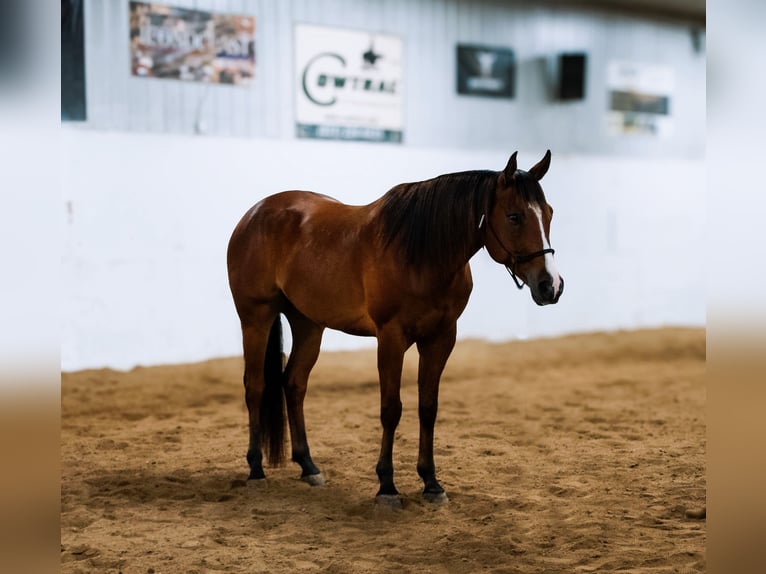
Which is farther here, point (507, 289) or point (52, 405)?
point (507, 289)

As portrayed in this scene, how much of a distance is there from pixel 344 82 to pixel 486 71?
181 centimetres

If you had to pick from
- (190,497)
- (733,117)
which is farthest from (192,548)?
(733,117)

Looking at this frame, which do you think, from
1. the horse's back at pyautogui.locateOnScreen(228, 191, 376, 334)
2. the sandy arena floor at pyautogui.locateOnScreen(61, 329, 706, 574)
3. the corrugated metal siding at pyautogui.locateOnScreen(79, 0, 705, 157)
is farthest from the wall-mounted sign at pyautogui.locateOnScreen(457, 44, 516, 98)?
the horse's back at pyautogui.locateOnScreen(228, 191, 376, 334)

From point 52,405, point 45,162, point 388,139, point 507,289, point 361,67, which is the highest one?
point 361,67

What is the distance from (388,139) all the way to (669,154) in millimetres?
4040

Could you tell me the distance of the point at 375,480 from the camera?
3.67 metres

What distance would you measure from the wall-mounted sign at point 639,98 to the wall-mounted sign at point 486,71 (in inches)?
58.7

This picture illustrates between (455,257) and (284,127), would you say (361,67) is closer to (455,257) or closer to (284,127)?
(284,127)

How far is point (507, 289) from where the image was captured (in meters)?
8.03

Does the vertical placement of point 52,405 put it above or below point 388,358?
above

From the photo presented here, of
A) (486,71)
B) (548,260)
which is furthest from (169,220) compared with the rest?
(548,260)

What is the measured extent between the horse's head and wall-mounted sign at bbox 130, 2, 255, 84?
4.23 meters

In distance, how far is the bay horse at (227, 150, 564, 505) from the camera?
300 cm

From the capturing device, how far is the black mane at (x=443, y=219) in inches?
121
